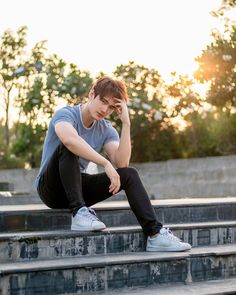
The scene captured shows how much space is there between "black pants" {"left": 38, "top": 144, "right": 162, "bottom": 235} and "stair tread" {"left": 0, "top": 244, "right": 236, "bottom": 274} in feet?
0.81

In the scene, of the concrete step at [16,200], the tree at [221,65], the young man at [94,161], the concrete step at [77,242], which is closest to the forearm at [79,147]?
the young man at [94,161]

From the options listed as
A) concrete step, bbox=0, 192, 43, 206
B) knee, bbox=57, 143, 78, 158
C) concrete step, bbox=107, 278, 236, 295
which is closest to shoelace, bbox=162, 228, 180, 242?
concrete step, bbox=107, 278, 236, 295

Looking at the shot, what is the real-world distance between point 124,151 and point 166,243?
2.62ft

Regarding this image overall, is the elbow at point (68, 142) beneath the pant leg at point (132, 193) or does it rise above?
above

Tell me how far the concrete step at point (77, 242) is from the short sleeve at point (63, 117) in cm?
79

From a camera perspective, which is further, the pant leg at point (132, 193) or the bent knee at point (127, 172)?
the bent knee at point (127, 172)

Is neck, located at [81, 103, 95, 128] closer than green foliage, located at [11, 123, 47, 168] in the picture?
Yes

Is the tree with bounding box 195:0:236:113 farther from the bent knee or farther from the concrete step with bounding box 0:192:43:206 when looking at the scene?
the bent knee

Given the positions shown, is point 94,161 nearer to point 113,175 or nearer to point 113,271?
point 113,175

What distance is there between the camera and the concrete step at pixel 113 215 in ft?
14.4

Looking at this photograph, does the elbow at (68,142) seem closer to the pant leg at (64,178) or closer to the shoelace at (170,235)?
the pant leg at (64,178)

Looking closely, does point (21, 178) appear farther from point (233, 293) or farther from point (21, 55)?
point (233, 293)

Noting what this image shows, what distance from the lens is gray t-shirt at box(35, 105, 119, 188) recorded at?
14.5 ft

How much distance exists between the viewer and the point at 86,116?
14.8ft
